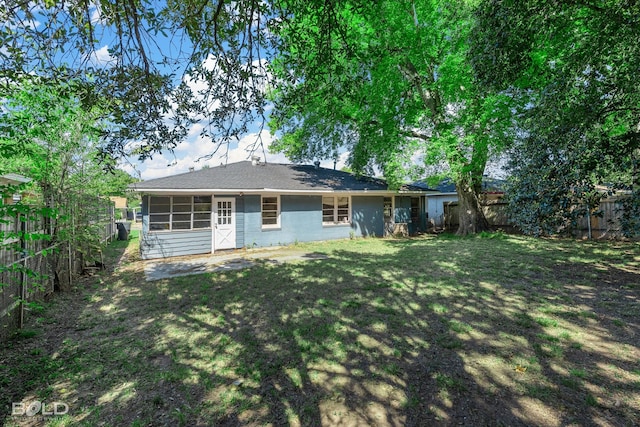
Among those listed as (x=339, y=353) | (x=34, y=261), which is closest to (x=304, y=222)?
(x=34, y=261)

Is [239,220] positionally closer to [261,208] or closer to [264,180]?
[261,208]

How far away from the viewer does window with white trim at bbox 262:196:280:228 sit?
12547 mm

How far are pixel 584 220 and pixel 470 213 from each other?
173 inches

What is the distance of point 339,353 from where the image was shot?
3.49 meters

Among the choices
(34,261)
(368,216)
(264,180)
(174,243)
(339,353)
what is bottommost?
(339,353)

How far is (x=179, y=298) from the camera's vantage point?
5.75m

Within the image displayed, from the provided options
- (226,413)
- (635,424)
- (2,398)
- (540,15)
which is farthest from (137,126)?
(540,15)

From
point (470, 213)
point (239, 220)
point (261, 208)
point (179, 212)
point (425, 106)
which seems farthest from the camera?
point (470, 213)

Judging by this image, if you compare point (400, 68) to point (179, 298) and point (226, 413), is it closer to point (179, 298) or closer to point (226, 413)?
point (179, 298)

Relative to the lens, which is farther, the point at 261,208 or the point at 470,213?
the point at 470,213

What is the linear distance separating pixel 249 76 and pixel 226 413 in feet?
12.2

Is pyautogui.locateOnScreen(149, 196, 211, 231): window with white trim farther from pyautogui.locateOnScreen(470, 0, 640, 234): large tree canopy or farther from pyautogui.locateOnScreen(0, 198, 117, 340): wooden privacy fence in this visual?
pyautogui.locateOnScreen(470, 0, 640, 234): large tree canopy

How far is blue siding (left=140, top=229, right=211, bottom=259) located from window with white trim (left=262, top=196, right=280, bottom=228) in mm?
2378

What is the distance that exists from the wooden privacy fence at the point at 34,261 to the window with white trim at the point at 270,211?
5540 mm
